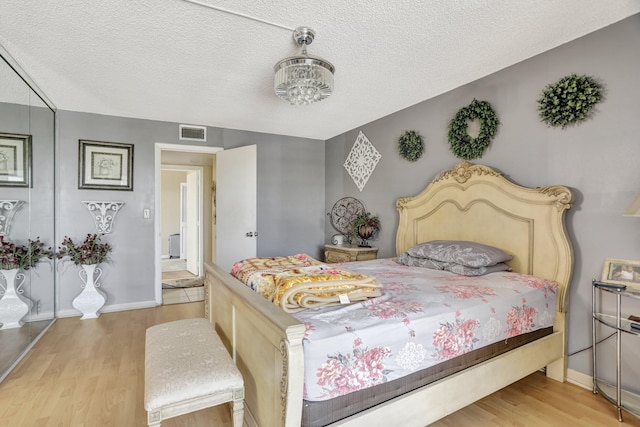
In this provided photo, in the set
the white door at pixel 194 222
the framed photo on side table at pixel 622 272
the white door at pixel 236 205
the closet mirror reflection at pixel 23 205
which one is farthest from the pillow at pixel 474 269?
the white door at pixel 194 222

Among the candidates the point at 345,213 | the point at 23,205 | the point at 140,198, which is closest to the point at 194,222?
the point at 140,198

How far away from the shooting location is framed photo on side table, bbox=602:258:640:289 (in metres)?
1.93

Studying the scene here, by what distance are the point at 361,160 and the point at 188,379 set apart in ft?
11.7

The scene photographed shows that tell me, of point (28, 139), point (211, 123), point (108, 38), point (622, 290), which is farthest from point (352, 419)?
point (211, 123)

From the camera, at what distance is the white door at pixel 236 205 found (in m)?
4.25

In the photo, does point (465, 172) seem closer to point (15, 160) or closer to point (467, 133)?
point (467, 133)

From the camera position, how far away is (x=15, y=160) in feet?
8.44

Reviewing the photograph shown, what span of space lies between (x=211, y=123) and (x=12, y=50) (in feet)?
6.85

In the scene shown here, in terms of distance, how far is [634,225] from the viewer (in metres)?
2.00

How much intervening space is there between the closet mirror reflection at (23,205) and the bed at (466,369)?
156 cm

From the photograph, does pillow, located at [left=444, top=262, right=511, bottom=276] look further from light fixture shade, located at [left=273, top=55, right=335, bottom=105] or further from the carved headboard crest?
light fixture shade, located at [left=273, top=55, right=335, bottom=105]

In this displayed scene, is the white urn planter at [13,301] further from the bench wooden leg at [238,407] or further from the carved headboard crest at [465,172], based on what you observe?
the carved headboard crest at [465,172]

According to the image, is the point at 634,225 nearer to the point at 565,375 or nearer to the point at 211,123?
the point at 565,375

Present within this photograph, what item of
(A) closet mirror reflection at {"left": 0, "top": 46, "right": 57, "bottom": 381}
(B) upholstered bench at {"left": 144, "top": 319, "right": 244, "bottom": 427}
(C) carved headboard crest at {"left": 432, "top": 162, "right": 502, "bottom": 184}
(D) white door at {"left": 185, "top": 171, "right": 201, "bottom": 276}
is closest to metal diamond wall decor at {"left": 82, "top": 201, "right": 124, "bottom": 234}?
(A) closet mirror reflection at {"left": 0, "top": 46, "right": 57, "bottom": 381}
